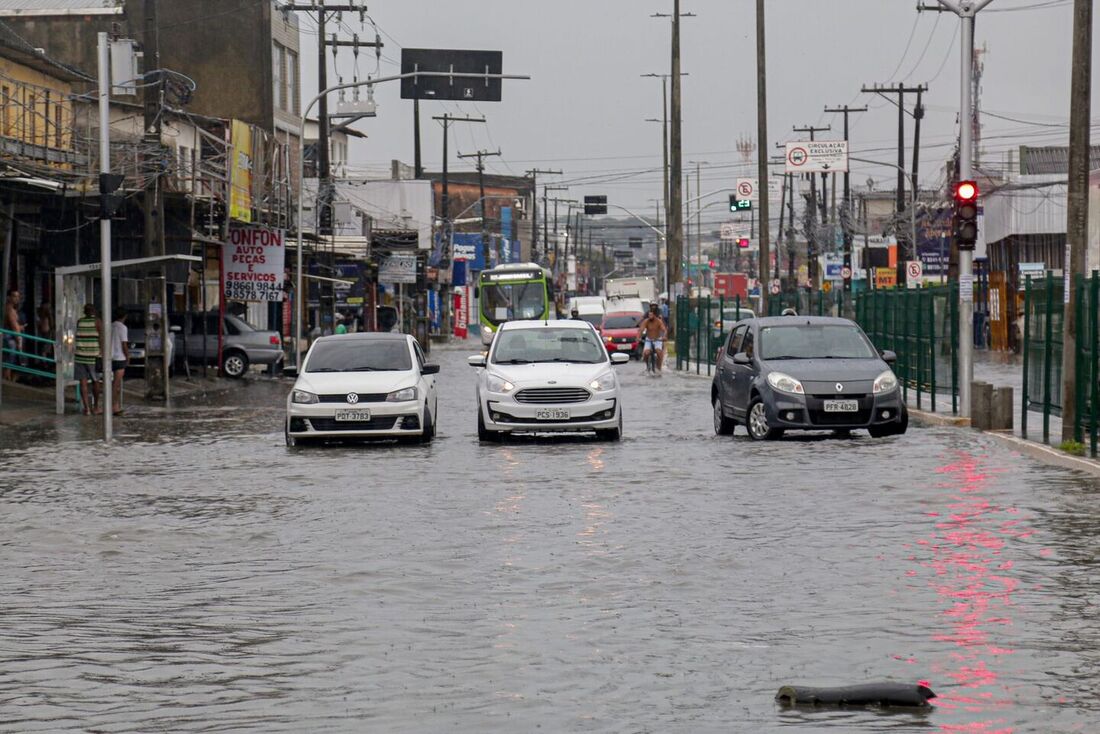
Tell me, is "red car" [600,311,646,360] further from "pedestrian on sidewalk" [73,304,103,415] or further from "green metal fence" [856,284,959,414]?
"pedestrian on sidewalk" [73,304,103,415]

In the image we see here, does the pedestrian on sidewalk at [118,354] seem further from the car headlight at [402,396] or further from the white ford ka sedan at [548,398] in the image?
the white ford ka sedan at [548,398]

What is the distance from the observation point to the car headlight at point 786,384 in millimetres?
23219

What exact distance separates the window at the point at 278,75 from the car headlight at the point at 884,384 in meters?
45.2

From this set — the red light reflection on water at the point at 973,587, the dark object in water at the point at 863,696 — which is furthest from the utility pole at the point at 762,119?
the dark object in water at the point at 863,696

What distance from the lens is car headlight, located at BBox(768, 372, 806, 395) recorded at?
23.2 m

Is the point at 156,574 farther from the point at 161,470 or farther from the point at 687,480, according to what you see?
the point at 161,470

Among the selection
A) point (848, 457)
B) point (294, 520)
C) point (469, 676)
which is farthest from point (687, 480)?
point (469, 676)

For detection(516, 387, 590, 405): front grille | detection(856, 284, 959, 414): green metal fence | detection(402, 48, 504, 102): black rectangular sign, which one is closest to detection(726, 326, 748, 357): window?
detection(516, 387, 590, 405): front grille

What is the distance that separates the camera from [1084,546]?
1272 centimetres

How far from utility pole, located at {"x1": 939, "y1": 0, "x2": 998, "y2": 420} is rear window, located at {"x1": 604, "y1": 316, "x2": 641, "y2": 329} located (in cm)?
3878

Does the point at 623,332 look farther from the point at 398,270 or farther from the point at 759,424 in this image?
the point at 759,424

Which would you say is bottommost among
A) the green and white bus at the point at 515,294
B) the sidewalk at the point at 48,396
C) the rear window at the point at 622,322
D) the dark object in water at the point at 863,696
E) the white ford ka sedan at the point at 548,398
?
the sidewalk at the point at 48,396

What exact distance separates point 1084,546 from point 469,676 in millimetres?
6113

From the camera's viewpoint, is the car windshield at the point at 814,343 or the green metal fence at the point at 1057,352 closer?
the green metal fence at the point at 1057,352
